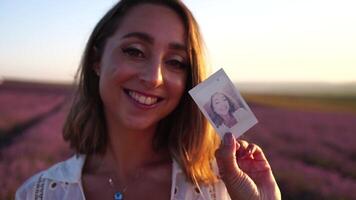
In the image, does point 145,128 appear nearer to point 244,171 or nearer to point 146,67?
point 146,67

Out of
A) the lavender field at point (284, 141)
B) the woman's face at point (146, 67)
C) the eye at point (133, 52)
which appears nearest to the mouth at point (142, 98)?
the woman's face at point (146, 67)

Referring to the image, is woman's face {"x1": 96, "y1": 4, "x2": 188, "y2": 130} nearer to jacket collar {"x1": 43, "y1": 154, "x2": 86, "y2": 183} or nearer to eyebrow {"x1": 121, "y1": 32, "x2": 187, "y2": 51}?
eyebrow {"x1": 121, "y1": 32, "x2": 187, "y2": 51}

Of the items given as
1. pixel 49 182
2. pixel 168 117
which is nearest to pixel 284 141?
pixel 168 117

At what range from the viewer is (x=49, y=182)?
178 cm

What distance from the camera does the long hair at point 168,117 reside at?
1.70m

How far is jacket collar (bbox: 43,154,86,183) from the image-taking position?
5.85 ft

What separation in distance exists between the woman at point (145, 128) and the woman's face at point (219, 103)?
11cm

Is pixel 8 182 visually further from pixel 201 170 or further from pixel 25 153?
pixel 201 170

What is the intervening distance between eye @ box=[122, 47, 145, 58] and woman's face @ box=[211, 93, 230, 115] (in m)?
0.28

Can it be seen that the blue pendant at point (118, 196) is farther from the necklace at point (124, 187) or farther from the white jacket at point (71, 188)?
the white jacket at point (71, 188)

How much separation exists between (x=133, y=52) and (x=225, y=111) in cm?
36

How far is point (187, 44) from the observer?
1.65 metres

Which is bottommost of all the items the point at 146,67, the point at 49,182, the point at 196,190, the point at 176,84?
the point at 196,190

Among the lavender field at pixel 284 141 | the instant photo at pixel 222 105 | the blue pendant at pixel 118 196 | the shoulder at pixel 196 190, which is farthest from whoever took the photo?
the lavender field at pixel 284 141
